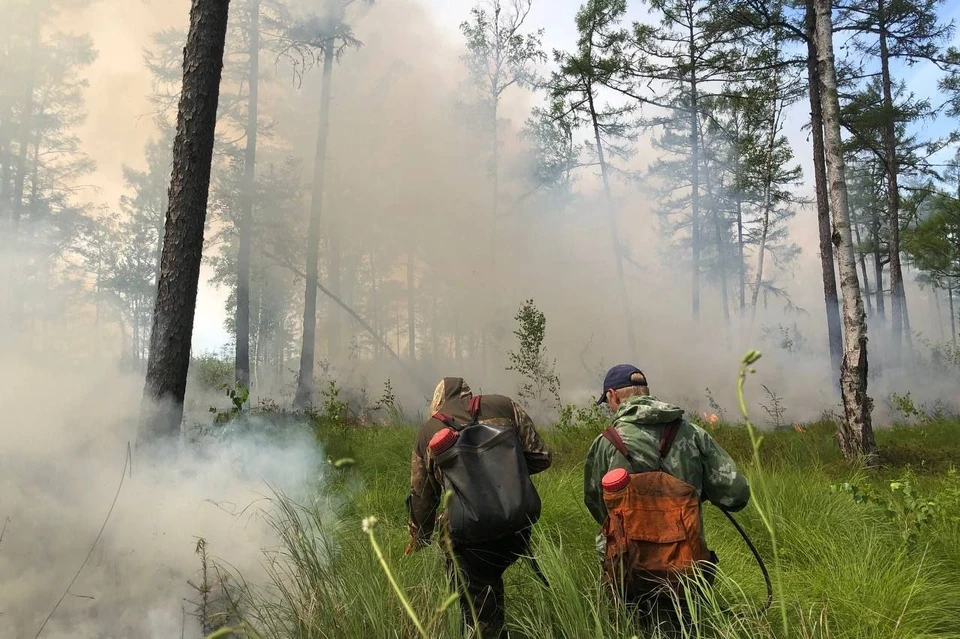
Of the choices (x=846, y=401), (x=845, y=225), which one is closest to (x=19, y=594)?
(x=846, y=401)

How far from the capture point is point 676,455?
2.31 m

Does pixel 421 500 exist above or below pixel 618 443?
below

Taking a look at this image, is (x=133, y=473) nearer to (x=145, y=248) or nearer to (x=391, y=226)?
(x=391, y=226)

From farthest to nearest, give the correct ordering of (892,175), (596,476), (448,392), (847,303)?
(892,175)
(847,303)
(448,392)
(596,476)

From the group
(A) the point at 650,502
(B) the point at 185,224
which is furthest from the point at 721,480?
(B) the point at 185,224

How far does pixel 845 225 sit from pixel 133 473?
24.1ft

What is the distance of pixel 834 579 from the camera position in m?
2.69

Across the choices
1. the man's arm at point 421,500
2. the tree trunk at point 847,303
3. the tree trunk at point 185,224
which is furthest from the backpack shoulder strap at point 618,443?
the tree trunk at point 847,303

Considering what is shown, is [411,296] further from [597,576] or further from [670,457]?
[670,457]

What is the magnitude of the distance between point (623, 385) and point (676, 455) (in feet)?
1.40

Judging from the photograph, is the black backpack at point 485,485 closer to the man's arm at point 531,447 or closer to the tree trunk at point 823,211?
the man's arm at point 531,447

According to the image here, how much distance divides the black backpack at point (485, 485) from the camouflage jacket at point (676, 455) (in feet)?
1.12

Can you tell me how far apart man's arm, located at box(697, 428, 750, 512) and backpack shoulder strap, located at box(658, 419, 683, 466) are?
123mm

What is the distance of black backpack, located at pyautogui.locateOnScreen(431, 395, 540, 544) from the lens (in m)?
2.29
